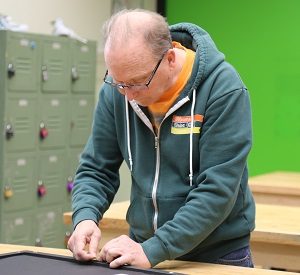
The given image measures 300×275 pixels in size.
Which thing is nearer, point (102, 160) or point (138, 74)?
point (138, 74)

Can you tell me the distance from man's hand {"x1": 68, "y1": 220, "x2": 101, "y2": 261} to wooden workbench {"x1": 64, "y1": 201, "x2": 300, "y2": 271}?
0.91 metres

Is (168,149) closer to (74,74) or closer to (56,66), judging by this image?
(56,66)

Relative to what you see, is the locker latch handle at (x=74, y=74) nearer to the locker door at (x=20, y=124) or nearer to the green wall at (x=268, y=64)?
the locker door at (x=20, y=124)

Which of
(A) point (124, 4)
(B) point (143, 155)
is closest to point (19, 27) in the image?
(A) point (124, 4)

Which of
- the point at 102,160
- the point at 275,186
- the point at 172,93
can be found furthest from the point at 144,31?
the point at 275,186

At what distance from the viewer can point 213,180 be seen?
6.22 feet

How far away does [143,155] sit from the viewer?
6.86 feet

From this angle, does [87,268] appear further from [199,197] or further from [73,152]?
[73,152]

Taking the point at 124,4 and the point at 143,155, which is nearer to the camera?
the point at 143,155

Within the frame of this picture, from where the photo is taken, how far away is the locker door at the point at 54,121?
564cm

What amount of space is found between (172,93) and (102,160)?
340 millimetres

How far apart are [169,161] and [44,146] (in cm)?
373

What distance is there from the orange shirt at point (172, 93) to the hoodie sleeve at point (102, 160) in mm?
190

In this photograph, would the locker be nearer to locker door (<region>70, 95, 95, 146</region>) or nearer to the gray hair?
locker door (<region>70, 95, 95, 146</region>)
